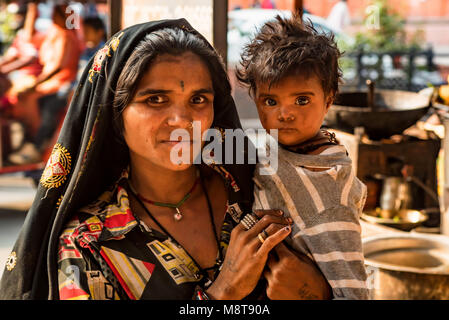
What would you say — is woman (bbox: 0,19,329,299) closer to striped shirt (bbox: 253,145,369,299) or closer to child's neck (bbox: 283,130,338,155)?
striped shirt (bbox: 253,145,369,299)

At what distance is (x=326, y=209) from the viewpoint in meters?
1.61

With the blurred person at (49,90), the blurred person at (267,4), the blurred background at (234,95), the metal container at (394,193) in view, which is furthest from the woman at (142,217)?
the blurred person at (267,4)

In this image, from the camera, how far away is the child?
1601mm

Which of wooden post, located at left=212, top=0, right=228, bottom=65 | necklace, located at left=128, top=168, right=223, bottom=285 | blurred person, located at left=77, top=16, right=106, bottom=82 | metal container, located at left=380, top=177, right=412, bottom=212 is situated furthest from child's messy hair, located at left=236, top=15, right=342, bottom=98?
blurred person, located at left=77, top=16, right=106, bottom=82

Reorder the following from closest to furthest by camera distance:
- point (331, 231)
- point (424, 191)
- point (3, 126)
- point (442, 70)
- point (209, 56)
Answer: point (331, 231) → point (209, 56) → point (424, 191) → point (3, 126) → point (442, 70)

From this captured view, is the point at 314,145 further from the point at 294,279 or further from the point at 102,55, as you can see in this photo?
the point at 102,55

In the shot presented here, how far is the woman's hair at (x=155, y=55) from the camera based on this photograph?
164 centimetres

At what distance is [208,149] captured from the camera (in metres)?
1.91

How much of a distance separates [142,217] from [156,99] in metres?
0.42

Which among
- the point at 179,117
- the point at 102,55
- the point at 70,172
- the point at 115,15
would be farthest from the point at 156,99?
the point at 115,15

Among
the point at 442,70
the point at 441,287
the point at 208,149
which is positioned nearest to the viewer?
the point at 208,149

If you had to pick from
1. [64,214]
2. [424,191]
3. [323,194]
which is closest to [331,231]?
[323,194]
